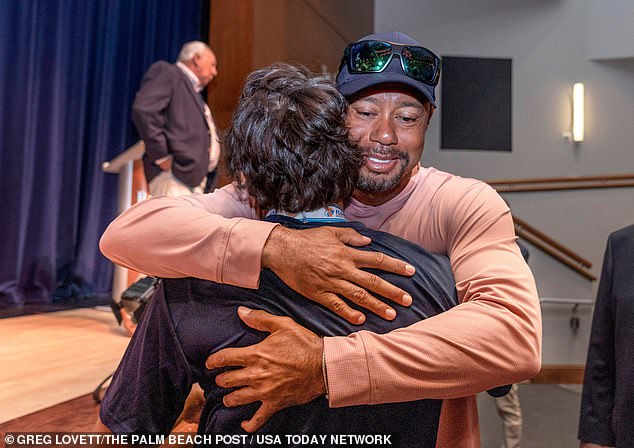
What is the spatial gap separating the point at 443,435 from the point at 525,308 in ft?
0.75

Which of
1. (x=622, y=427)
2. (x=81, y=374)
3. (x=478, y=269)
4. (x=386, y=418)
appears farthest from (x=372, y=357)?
(x=81, y=374)

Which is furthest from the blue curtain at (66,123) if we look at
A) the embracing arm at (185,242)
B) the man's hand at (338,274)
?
the man's hand at (338,274)

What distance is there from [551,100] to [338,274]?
257 inches

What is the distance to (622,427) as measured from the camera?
1354 millimetres

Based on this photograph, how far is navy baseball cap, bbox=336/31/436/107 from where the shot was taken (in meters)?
1.16

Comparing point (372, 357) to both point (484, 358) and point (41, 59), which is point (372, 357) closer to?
point (484, 358)

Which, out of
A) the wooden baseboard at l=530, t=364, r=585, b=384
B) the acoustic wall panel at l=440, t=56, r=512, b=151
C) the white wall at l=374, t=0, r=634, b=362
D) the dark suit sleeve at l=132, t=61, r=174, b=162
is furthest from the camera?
the acoustic wall panel at l=440, t=56, r=512, b=151

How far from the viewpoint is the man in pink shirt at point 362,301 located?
0.84m

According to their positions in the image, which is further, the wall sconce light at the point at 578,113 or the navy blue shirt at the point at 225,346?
the wall sconce light at the point at 578,113

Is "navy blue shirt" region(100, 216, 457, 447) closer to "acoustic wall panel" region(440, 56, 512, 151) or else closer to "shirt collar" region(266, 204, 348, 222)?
"shirt collar" region(266, 204, 348, 222)

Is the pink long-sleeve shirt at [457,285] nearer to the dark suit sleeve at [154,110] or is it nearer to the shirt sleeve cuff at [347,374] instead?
the shirt sleeve cuff at [347,374]

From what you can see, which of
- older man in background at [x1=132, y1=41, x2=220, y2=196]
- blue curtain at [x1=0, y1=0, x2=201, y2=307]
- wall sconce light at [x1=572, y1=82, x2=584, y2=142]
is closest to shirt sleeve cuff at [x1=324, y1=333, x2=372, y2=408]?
older man in background at [x1=132, y1=41, x2=220, y2=196]

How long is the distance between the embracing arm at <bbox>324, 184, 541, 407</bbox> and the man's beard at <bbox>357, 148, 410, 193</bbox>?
28cm

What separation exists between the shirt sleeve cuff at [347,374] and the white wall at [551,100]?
599cm
